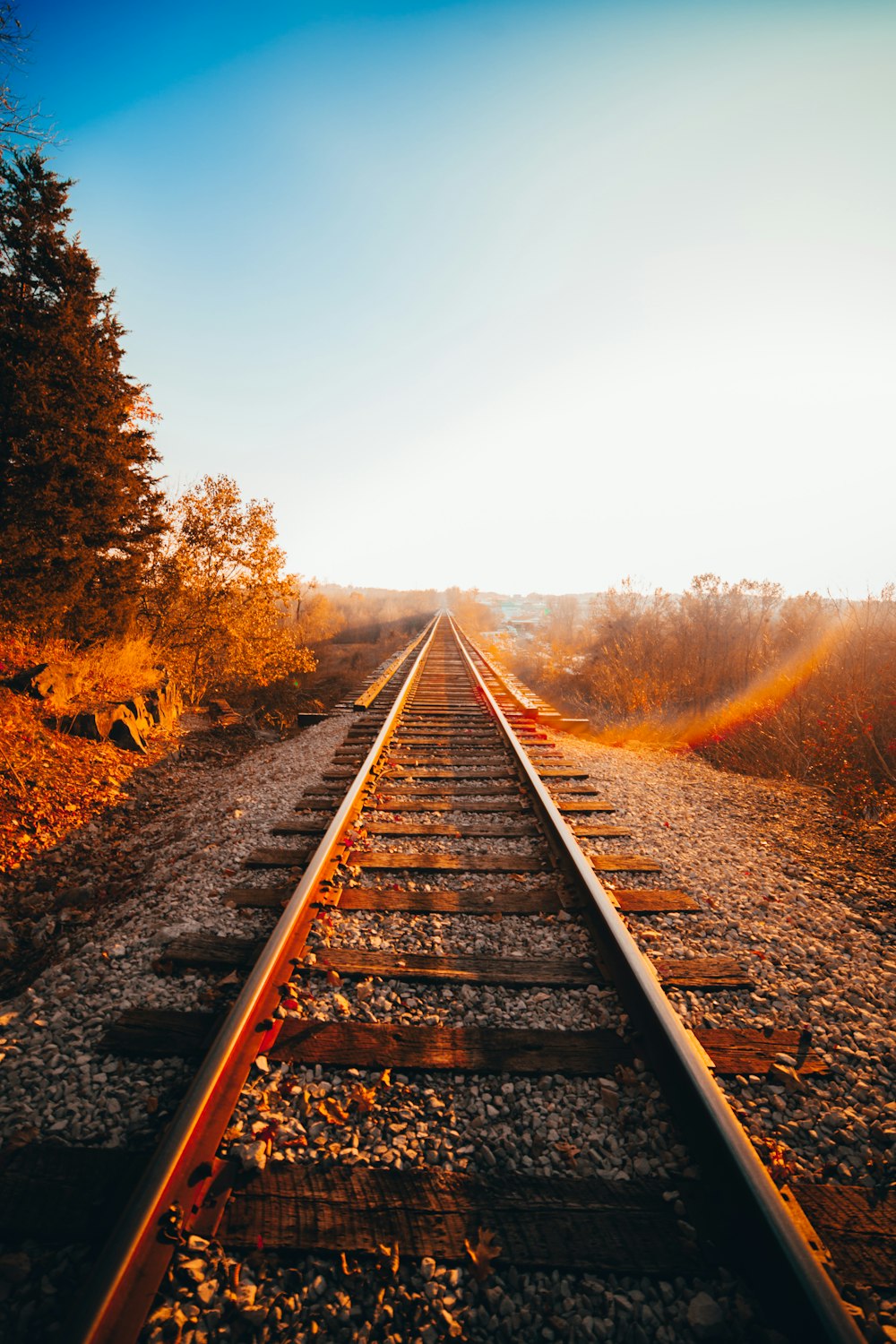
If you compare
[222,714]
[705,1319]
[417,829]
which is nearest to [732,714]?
[417,829]

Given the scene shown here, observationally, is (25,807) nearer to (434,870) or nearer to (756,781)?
(434,870)

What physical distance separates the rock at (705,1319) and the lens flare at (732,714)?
277 inches

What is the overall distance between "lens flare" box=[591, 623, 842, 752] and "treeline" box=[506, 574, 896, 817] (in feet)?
0.10

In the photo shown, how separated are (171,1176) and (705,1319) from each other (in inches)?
59.7

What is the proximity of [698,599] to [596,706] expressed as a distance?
3.88 metres

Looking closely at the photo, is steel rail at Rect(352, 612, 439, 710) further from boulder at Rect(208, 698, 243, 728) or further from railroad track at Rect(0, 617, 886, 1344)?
railroad track at Rect(0, 617, 886, 1344)

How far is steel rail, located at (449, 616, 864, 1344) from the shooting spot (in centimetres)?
130

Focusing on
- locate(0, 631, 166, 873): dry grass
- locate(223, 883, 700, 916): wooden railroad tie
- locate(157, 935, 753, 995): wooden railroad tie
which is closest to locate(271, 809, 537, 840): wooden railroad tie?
locate(223, 883, 700, 916): wooden railroad tie

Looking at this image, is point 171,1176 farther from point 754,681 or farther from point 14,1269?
point 754,681

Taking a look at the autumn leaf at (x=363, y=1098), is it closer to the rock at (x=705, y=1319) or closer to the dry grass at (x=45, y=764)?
the rock at (x=705, y=1319)

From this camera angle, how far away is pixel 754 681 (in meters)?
9.71

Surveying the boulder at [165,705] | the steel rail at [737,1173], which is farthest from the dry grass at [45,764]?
the steel rail at [737,1173]

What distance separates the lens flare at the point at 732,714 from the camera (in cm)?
821

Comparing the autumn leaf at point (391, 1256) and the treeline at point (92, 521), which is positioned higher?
the treeline at point (92, 521)
